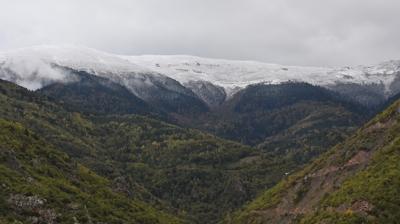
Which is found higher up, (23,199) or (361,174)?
(361,174)

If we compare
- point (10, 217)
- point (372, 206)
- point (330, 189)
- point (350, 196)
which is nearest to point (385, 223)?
point (372, 206)

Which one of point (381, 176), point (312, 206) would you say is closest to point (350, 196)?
point (381, 176)

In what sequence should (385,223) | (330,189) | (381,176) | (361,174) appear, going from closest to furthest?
(385,223)
(381,176)
(361,174)
(330,189)

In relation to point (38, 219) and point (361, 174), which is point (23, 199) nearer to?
point (38, 219)

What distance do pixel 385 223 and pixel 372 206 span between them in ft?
26.6

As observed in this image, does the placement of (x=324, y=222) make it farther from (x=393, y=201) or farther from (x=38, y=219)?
(x=38, y=219)

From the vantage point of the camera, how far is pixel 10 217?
17788cm

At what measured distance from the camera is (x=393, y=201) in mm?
156000

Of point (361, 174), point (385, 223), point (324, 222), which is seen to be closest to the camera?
point (385, 223)

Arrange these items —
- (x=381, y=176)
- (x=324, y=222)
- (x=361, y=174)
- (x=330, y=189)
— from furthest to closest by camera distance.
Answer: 1. (x=330, y=189)
2. (x=361, y=174)
3. (x=381, y=176)
4. (x=324, y=222)

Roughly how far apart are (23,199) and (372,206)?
4215 inches

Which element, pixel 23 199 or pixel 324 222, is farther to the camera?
pixel 23 199

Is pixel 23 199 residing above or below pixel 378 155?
below

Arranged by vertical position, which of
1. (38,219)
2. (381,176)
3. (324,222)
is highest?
(381,176)
